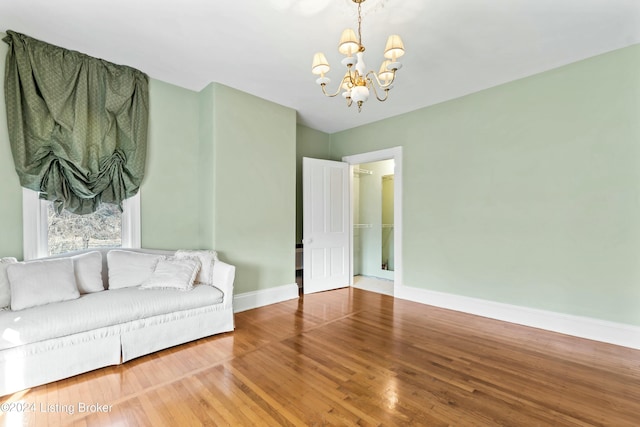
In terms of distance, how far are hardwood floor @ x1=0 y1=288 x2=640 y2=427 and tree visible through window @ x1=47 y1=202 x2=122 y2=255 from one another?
1375mm

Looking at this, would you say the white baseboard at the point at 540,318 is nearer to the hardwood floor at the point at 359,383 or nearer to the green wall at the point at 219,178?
the hardwood floor at the point at 359,383

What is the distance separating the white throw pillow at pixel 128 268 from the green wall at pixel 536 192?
131 inches

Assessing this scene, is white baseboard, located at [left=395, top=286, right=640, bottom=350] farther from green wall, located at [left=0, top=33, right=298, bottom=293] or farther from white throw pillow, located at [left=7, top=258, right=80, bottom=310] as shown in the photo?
white throw pillow, located at [left=7, top=258, right=80, bottom=310]

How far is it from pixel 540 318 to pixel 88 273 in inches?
183

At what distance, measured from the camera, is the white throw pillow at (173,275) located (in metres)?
2.81

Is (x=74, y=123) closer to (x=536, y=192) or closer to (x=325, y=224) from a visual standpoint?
(x=325, y=224)

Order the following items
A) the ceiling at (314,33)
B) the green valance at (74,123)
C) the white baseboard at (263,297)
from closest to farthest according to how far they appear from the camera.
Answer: the ceiling at (314,33)
the green valance at (74,123)
the white baseboard at (263,297)

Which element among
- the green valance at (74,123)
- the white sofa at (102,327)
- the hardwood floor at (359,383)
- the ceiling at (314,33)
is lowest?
the hardwood floor at (359,383)

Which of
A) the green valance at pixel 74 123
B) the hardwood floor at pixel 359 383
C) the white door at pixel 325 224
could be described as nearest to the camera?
the hardwood floor at pixel 359 383

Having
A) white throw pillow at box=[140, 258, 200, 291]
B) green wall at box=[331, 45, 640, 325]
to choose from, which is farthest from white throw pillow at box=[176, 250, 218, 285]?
green wall at box=[331, 45, 640, 325]

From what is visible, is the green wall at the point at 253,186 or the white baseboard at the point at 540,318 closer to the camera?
the white baseboard at the point at 540,318

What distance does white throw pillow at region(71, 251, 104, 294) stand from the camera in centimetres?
263

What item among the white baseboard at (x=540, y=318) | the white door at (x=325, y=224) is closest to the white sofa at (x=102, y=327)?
the white door at (x=325, y=224)

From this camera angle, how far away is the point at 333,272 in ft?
15.6
